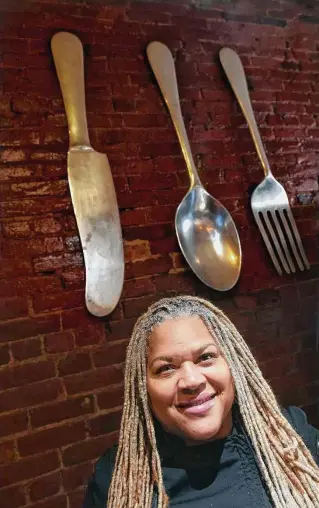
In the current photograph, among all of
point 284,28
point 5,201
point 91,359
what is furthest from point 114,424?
point 284,28

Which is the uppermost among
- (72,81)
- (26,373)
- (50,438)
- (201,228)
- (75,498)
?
(72,81)

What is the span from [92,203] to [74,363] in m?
0.29

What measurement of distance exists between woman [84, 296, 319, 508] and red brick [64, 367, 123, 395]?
8.0 inches

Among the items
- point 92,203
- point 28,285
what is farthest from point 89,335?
point 92,203

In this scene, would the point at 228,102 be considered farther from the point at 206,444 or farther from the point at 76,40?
the point at 206,444

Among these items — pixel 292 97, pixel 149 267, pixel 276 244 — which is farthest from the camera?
pixel 292 97

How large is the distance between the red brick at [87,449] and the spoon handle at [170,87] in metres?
0.52

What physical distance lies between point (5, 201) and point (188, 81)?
0.49 meters

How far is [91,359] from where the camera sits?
0.81 metres

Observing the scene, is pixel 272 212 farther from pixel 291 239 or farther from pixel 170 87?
pixel 170 87

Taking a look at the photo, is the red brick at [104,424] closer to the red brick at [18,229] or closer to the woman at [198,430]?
the woman at [198,430]

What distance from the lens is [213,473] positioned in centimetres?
56

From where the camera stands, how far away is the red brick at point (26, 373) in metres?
0.76

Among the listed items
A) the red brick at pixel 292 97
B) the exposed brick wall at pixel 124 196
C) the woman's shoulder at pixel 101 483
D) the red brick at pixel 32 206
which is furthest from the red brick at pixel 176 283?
the red brick at pixel 292 97
